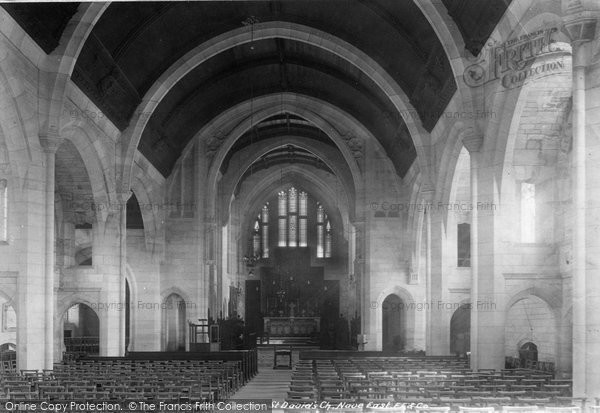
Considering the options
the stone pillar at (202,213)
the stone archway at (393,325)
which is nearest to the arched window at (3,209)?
the stone pillar at (202,213)

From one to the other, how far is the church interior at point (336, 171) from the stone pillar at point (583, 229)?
3 centimetres

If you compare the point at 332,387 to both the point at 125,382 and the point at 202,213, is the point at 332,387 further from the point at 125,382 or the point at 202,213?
the point at 202,213

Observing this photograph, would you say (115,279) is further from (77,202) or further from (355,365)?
(355,365)

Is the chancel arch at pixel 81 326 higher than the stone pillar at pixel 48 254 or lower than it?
lower

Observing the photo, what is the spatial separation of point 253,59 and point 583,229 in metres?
24.8

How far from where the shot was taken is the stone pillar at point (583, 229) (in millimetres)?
13141

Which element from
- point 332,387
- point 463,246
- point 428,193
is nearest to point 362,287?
point 463,246

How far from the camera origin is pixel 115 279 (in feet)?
95.7

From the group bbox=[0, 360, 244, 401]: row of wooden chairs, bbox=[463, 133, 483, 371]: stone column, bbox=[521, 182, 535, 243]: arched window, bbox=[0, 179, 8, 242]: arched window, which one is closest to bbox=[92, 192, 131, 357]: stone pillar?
bbox=[0, 179, 8, 242]: arched window

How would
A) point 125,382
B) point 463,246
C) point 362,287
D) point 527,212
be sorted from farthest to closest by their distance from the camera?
1. point 362,287
2. point 463,246
3. point 527,212
4. point 125,382

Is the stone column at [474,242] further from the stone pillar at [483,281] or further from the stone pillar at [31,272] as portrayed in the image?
the stone pillar at [31,272]

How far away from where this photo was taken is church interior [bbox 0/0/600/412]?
15211mm

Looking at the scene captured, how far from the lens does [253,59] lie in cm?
3612

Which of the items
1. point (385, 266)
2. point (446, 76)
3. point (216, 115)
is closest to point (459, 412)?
point (446, 76)
